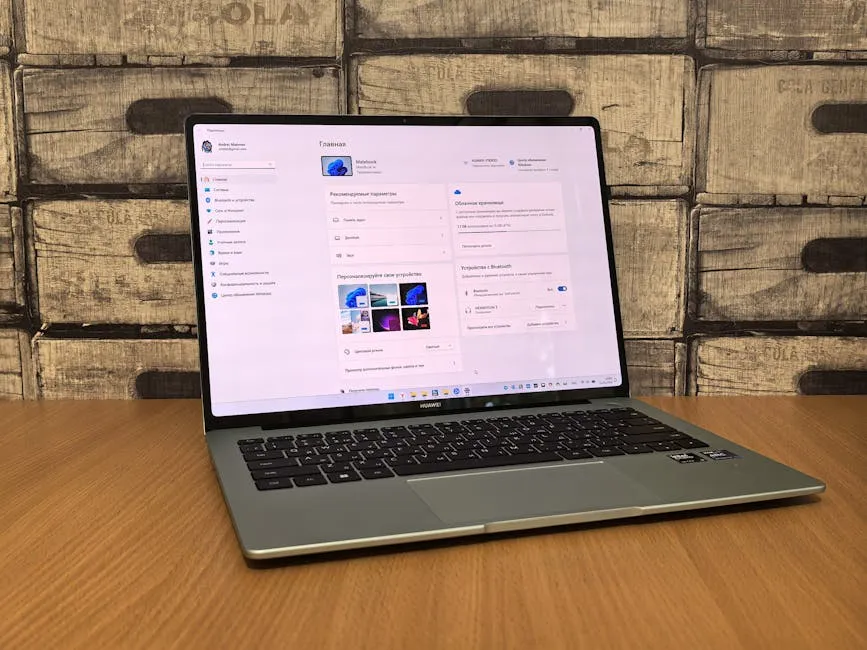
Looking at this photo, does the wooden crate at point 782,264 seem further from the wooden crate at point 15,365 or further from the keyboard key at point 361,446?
the wooden crate at point 15,365

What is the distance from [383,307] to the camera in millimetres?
825

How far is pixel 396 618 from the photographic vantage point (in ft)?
1.44

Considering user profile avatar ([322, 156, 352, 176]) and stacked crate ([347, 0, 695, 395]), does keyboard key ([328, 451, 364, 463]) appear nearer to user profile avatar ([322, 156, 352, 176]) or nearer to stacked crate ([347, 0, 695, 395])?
user profile avatar ([322, 156, 352, 176])

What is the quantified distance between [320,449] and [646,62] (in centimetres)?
61

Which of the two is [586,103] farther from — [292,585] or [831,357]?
[292,585]

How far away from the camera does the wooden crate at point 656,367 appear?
38.9 inches

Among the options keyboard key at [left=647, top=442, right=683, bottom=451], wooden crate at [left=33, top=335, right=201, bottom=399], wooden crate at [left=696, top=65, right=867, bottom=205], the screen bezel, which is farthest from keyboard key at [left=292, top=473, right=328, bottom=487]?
wooden crate at [left=696, top=65, right=867, bottom=205]

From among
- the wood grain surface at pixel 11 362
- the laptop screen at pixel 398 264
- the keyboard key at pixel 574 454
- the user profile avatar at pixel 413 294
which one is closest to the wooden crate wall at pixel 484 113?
the wood grain surface at pixel 11 362

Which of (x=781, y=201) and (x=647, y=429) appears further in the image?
(x=781, y=201)

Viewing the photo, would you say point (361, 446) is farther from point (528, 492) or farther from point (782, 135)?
point (782, 135)

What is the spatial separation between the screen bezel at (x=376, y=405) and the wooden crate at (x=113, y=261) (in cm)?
16

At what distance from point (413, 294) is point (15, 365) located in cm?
51

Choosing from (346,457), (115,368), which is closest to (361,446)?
(346,457)

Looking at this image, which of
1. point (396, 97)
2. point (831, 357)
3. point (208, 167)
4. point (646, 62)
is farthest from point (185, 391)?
point (831, 357)
